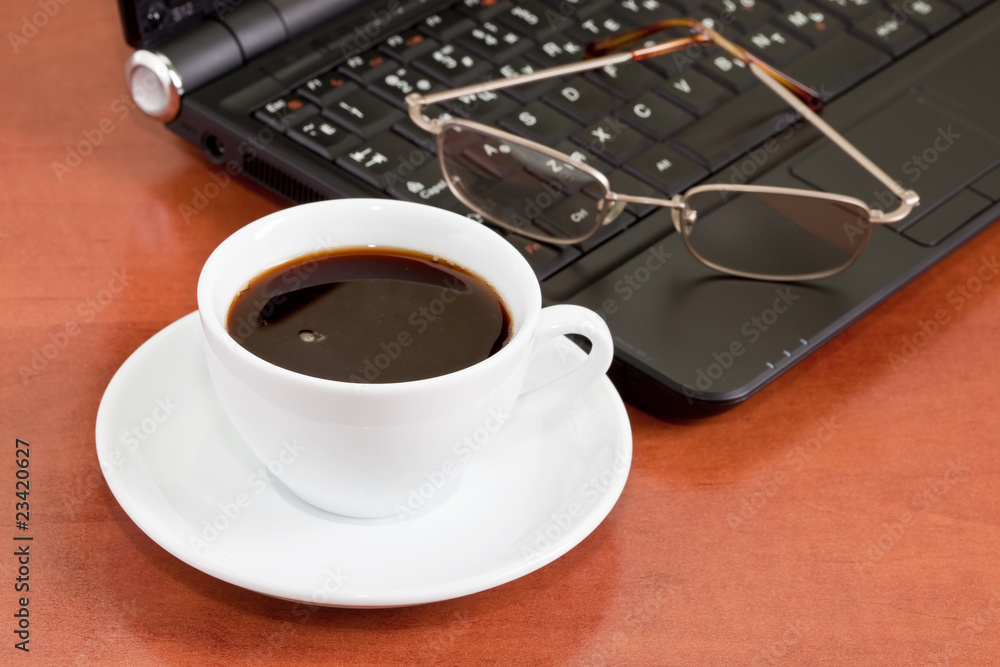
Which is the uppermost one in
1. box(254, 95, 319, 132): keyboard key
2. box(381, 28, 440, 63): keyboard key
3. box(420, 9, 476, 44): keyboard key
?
box(420, 9, 476, 44): keyboard key

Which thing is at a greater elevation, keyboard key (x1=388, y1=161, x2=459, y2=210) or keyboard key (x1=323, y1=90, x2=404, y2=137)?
keyboard key (x1=323, y1=90, x2=404, y2=137)

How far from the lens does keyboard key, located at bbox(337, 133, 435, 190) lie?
2.09 feet

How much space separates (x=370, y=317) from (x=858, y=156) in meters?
0.38

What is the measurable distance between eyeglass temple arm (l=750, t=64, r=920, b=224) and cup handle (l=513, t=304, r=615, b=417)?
9.3 inches

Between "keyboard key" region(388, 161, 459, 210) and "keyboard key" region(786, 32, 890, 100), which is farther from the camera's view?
"keyboard key" region(786, 32, 890, 100)

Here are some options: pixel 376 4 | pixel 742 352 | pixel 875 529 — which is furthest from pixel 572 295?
pixel 376 4

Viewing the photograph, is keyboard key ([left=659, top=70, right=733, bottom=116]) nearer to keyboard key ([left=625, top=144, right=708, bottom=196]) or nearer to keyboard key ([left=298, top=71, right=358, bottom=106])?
keyboard key ([left=625, top=144, right=708, bottom=196])

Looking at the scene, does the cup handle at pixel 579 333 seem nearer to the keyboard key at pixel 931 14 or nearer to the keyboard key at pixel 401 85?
the keyboard key at pixel 401 85

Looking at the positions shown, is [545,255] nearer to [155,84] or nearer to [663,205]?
[663,205]

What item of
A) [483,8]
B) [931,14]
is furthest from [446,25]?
[931,14]

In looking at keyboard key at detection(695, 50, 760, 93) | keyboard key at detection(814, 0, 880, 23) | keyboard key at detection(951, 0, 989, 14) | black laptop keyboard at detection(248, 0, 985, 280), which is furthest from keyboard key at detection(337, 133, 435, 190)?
keyboard key at detection(951, 0, 989, 14)

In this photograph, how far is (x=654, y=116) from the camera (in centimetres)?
71

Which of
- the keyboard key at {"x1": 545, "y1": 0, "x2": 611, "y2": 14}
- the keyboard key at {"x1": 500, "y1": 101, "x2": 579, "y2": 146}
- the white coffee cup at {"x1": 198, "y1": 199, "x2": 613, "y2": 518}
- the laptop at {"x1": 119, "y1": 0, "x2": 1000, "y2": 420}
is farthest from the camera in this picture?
the keyboard key at {"x1": 545, "y1": 0, "x2": 611, "y2": 14}

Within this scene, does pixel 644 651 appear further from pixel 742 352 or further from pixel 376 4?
pixel 376 4
